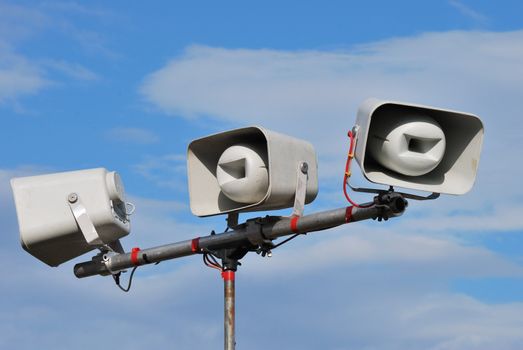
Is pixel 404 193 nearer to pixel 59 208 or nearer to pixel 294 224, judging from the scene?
pixel 294 224

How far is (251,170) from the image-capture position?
41.2ft

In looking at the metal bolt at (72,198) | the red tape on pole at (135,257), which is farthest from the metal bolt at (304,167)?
the metal bolt at (72,198)

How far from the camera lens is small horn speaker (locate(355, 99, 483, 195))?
11.6 metres

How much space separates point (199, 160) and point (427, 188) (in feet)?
8.68

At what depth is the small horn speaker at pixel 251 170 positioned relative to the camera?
1244 cm

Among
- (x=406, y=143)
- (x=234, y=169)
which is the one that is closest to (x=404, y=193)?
(x=406, y=143)

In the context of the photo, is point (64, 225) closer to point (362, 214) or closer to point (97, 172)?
point (97, 172)

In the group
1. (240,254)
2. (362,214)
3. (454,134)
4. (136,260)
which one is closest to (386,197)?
(362,214)

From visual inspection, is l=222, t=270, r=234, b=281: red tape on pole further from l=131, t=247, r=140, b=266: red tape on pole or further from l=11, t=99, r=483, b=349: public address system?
l=131, t=247, r=140, b=266: red tape on pole

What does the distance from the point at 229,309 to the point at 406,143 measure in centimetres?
240

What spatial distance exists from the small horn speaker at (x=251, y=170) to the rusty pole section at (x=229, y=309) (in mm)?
624

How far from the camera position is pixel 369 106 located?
37.6ft

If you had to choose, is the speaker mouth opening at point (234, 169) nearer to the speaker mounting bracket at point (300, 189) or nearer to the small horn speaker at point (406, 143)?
the speaker mounting bracket at point (300, 189)

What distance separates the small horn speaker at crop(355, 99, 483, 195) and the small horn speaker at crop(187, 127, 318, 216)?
1043 mm
